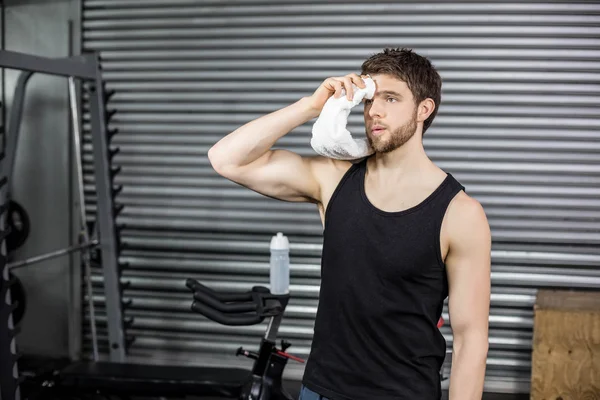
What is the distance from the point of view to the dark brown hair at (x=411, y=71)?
6.10ft

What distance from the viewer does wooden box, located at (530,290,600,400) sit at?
338 centimetres

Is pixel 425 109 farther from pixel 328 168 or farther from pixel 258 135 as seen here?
pixel 258 135

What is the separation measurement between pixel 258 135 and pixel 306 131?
7.29 feet

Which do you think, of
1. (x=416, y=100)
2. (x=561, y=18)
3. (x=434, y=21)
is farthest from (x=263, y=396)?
(x=561, y=18)

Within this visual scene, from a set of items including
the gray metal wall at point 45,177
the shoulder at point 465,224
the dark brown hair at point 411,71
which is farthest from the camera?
the gray metal wall at point 45,177

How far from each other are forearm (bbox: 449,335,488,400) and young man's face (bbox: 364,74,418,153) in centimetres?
54

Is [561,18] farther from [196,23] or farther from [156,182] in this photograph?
[156,182]

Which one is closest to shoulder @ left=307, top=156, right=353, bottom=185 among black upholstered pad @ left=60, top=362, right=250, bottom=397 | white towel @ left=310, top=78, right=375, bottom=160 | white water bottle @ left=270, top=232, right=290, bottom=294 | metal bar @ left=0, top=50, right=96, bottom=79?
white towel @ left=310, top=78, right=375, bottom=160

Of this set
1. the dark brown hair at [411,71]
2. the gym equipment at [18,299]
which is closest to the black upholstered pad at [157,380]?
the gym equipment at [18,299]

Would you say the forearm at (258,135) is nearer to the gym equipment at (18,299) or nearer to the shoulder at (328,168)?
the shoulder at (328,168)

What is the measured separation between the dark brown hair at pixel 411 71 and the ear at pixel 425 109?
0.04ft

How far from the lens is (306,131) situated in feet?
13.6

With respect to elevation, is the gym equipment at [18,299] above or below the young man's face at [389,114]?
below

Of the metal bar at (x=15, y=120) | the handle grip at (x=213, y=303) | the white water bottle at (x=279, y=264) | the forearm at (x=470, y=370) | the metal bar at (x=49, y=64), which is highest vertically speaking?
the metal bar at (x=49, y=64)
